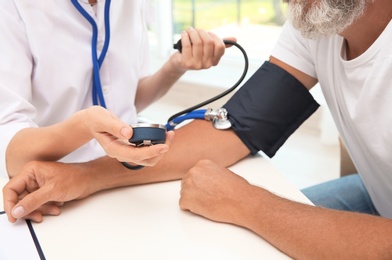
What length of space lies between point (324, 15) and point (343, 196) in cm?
60

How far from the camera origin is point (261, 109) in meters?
1.14

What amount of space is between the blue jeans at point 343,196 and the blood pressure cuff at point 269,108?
29cm

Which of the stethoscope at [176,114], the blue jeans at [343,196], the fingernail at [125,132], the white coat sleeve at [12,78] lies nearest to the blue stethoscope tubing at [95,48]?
Answer: the stethoscope at [176,114]

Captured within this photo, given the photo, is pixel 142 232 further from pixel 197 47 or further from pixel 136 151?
pixel 197 47

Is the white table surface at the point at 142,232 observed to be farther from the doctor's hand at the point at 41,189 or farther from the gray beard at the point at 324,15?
the gray beard at the point at 324,15

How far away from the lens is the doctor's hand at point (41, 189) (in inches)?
33.5

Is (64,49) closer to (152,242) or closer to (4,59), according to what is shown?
(4,59)

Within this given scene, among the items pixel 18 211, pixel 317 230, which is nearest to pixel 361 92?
pixel 317 230

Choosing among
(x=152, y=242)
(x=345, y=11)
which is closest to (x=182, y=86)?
(x=345, y=11)

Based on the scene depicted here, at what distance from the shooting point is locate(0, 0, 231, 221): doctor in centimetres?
90

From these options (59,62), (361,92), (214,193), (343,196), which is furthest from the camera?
(343,196)

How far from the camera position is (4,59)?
3.34ft

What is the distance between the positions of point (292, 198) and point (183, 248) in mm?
277

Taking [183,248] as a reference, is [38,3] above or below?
above
